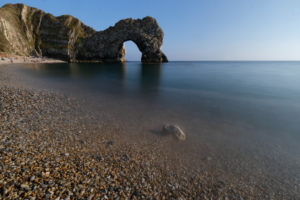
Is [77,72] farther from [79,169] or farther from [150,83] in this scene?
[79,169]

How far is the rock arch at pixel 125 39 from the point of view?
119 metres

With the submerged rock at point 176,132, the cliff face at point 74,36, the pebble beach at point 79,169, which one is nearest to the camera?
the pebble beach at point 79,169

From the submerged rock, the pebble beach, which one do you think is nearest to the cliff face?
the submerged rock

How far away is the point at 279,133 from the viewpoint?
11.1m

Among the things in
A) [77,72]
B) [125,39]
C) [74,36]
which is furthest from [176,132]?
[74,36]

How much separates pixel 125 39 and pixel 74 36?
4939 centimetres

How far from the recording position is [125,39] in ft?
400

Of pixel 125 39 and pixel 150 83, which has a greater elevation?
pixel 125 39

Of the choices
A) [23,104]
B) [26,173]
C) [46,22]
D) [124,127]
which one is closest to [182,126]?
[124,127]

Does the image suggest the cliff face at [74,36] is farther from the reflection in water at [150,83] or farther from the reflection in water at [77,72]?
the reflection in water at [150,83]

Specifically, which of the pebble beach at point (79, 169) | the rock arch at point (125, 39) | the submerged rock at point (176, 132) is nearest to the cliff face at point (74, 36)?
the rock arch at point (125, 39)

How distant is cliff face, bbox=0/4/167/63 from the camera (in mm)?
111812

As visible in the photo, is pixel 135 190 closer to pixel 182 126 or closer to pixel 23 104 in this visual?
pixel 182 126

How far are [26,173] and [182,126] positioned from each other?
10.2 metres
